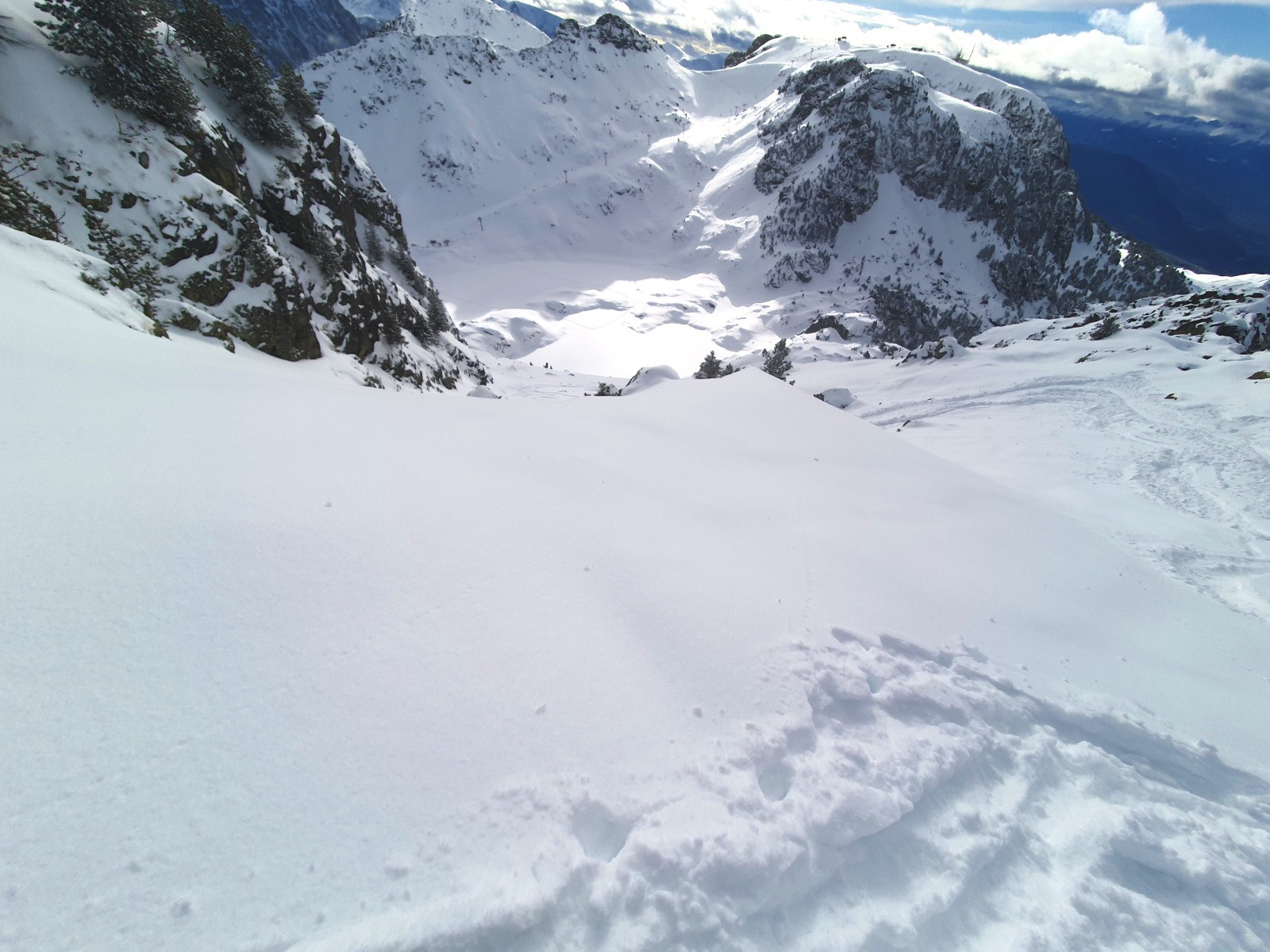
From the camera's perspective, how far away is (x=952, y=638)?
405 cm

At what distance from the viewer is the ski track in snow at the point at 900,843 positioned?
7.00ft

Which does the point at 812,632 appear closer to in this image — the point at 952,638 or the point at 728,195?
the point at 952,638

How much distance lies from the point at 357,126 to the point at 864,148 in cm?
9608

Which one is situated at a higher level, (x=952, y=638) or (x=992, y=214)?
(x=992, y=214)

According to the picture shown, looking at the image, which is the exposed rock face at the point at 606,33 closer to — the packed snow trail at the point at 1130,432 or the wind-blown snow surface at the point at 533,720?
the packed snow trail at the point at 1130,432

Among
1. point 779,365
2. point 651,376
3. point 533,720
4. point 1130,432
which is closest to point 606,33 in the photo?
point 779,365

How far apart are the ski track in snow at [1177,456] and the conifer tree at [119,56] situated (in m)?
25.8

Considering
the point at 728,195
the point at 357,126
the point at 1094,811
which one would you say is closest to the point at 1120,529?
the point at 1094,811

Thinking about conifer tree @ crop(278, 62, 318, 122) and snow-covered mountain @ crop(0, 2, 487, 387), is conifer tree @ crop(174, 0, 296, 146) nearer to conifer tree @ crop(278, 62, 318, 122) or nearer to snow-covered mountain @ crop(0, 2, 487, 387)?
snow-covered mountain @ crop(0, 2, 487, 387)

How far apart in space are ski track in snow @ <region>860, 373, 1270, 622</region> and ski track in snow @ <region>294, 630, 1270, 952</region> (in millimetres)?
5801

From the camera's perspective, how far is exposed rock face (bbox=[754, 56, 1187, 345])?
3351 inches

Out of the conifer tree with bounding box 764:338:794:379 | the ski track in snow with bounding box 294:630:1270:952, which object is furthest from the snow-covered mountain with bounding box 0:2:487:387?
the conifer tree with bounding box 764:338:794:379

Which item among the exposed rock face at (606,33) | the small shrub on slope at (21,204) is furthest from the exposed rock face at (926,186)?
the small shrub on slope at (21,204)

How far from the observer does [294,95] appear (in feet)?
78.7
